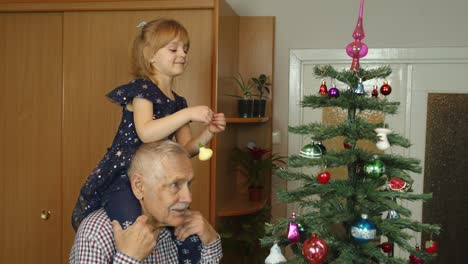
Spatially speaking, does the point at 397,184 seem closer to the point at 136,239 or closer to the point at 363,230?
the point at 363,230

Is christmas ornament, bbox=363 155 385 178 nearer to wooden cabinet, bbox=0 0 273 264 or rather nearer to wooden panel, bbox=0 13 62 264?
wooden cabinet, bbox=0 0 273 264

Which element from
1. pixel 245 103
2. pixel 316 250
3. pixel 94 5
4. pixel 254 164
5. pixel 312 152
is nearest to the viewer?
pixel 316 250

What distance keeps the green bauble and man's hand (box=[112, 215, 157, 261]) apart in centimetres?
61

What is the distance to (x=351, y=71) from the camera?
57.2 inches

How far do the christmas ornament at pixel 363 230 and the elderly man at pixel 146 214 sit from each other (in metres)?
0.46

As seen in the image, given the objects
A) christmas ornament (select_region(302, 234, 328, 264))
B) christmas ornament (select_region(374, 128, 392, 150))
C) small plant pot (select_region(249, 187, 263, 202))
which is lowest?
small plant pot (select_region(249, 187, 263, 202))

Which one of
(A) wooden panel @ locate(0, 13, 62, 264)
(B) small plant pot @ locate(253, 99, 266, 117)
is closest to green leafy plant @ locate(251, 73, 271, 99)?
(B) small plant pot @ locate(253, 99, 266, 117)

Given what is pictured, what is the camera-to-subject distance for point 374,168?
1392 millimetres

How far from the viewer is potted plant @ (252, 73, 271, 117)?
272 centimetres

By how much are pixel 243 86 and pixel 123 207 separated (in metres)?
1.53

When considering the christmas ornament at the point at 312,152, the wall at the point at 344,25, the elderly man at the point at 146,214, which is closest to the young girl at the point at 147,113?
the elderly man at the point at 146,214

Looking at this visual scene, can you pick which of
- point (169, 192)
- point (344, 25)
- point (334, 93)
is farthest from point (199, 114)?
point (344, 25)

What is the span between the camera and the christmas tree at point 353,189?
1.39 meters

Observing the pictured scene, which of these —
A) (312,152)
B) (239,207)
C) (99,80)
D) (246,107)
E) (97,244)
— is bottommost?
(239,207)
